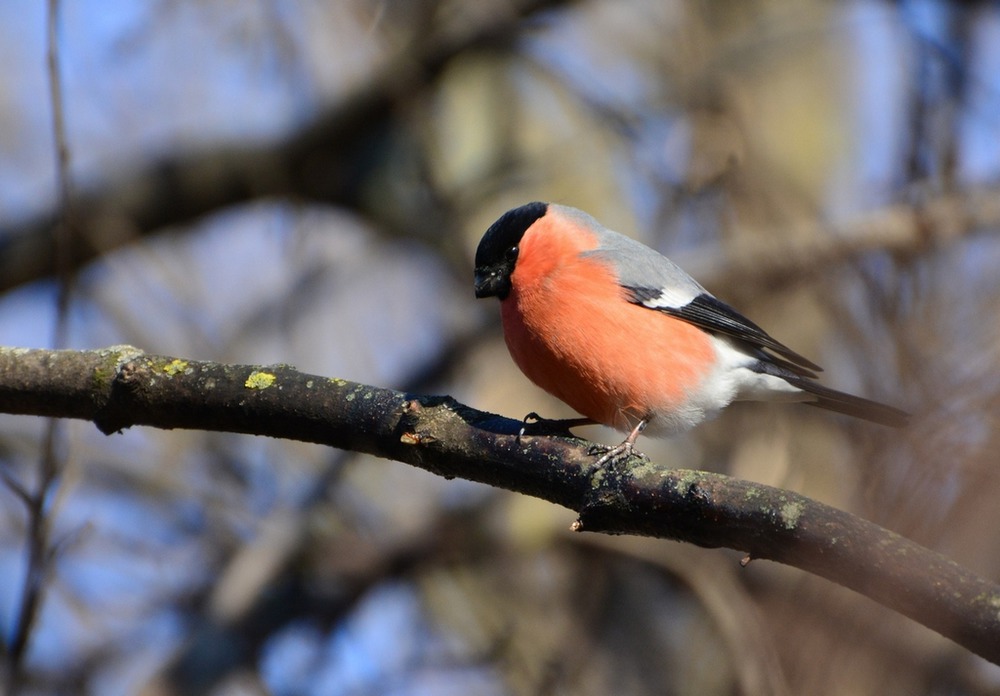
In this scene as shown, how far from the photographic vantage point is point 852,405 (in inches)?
135

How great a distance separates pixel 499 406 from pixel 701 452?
1643mm

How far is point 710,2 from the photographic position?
8.06 meters

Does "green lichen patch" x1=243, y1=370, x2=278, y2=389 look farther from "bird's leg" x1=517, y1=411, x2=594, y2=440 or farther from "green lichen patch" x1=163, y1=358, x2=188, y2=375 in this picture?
"bird's leg" x1=517, y1=411, x2=594, y2=440

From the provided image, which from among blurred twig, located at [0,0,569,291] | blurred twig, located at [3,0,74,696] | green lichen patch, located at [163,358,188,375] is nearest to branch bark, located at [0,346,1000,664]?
green lichen patch, located at [163,358,188,375]

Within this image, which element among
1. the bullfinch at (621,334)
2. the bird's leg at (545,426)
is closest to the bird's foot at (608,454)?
the bird's leg at (545,426)

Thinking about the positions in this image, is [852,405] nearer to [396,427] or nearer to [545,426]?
[545,426]

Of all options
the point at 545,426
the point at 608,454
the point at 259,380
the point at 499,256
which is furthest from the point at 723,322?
the point at 259,380

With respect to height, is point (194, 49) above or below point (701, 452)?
above

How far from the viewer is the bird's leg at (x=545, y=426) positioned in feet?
8.61

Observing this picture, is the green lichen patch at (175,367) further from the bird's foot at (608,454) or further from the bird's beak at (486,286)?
the bird's beak at (486,286)

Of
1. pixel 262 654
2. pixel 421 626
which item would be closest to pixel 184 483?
pixel 262 654

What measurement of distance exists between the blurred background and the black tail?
1.41 ft

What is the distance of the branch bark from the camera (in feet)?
7.18

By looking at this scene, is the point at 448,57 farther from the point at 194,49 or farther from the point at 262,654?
Result: the point at 262,654
